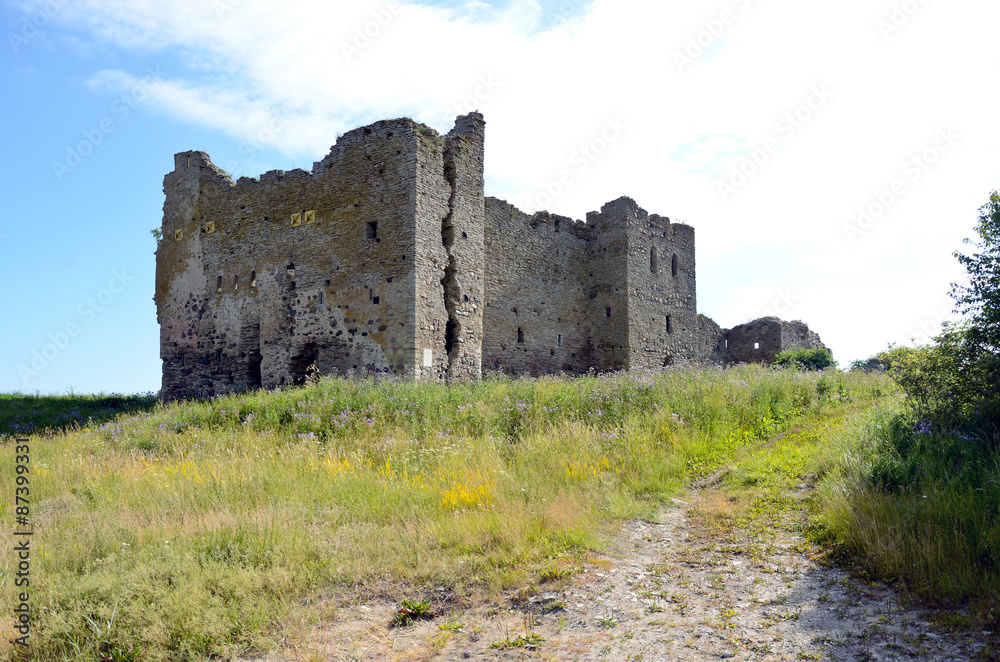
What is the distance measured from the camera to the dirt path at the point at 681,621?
467cm

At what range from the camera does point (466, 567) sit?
593 centimetres

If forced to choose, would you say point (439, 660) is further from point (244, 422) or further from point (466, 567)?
→ point (244, 422)

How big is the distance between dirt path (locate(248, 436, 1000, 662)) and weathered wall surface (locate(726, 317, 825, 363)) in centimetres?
2153

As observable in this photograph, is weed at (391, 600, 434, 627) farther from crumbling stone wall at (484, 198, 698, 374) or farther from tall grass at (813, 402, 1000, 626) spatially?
crumbling stone wall at (484, 198, 698, 374)

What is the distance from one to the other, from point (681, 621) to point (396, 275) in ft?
38.0

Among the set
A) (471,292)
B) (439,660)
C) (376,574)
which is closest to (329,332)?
(471,292)

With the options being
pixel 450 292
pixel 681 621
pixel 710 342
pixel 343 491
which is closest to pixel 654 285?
pixel 710 342

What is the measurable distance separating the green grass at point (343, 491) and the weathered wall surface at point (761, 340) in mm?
13190

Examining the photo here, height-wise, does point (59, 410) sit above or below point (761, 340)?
below

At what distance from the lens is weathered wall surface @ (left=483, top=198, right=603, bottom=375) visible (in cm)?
1961

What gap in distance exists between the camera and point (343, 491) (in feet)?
25.7

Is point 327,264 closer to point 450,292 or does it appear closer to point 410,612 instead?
point 450,292

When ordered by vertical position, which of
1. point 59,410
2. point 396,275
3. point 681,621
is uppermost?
point 396,275

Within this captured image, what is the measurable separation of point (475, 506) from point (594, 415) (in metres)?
3.86
